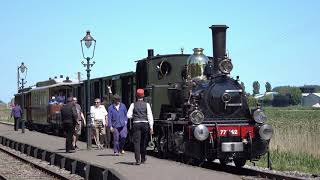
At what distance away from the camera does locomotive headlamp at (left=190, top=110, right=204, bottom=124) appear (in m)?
13.4

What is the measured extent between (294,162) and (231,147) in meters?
4.04

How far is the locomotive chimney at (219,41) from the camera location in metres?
14.1

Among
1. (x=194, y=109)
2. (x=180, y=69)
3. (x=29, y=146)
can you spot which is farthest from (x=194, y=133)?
(x=29, y=146)

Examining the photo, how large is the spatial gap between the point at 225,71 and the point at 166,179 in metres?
4.38

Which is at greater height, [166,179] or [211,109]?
[211,109]

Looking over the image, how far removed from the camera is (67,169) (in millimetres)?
16062

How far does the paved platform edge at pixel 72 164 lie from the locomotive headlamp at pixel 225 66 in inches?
161

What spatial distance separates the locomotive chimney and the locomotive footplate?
82.0 inches

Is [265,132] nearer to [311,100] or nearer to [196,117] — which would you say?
[196,117]

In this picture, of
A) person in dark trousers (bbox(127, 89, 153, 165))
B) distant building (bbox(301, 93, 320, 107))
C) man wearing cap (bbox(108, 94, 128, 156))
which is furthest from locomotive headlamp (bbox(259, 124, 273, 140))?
distant building (bbox(301, 93, 320, 107))

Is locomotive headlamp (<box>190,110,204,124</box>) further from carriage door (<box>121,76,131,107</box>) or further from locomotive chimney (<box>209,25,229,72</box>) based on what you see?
carriage door (<box>121,76,131,107</box>)

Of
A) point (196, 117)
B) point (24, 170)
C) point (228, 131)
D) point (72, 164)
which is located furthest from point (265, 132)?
point (24, 170)

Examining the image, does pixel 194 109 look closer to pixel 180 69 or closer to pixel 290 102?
pixel 180 69

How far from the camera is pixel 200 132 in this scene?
13242 millimetres
